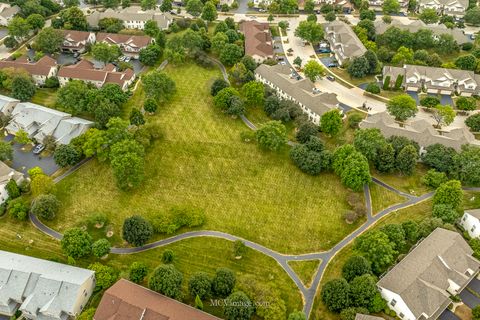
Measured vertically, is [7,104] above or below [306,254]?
above

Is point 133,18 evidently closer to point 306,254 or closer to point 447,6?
point 306,254

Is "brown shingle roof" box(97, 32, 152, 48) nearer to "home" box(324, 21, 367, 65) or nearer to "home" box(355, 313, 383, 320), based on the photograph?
"home" box(324, 21, 367, 65)

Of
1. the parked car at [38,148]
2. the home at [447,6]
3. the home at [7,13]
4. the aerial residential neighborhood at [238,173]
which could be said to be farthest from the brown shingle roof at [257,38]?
the home at [7,13]

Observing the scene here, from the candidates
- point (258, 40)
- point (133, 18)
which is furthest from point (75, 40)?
point (258, 40)

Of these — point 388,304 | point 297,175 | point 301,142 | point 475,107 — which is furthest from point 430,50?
point 388,304

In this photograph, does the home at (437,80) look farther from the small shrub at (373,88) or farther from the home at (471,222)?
the home at (471,222)
